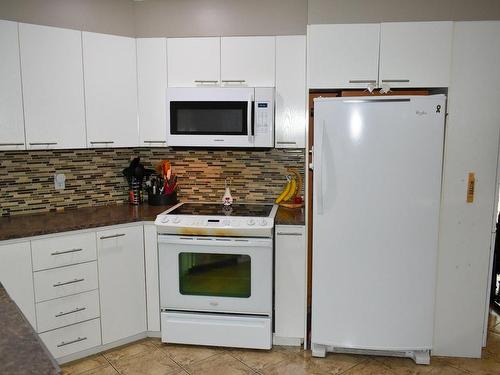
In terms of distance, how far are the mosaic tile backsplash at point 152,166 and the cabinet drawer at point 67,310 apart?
77 cm

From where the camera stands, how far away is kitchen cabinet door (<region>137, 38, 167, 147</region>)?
10.3 ft

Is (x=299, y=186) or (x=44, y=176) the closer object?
(x=44, y=176)

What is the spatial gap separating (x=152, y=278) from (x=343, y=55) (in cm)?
199

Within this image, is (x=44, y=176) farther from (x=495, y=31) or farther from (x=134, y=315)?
(x=495, y=31)

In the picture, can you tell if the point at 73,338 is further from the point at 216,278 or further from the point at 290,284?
the point at 290,284

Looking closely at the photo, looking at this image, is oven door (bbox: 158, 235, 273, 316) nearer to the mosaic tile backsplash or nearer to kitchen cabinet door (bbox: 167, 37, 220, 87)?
the mosaic tile backsplash

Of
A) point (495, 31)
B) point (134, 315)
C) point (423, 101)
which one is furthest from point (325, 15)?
point (134, 315)

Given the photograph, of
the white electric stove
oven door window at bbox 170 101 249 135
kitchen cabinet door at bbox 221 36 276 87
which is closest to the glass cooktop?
the white electric stove

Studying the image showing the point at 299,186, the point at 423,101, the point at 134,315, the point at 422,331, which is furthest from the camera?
the point at 299,186

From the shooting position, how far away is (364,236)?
2.65 meters

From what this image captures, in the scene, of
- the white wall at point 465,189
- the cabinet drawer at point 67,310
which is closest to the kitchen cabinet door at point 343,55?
the white wall at point 465,189

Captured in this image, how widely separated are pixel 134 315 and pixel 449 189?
2.29 meters

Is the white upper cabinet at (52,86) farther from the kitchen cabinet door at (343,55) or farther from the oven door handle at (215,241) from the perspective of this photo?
the kitchen cabinet door at (343,55)

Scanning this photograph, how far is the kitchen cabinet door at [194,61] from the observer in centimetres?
310
